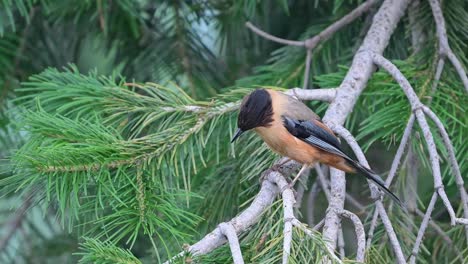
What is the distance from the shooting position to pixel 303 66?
3.39 metres

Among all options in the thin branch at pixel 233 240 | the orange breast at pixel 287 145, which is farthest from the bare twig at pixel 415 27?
the thin branch at pixel 233 240

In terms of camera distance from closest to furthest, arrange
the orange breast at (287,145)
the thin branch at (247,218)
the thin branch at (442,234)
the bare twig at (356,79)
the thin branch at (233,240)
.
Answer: the thin branch at (233,240) < the thin branch at (247,218) < the bare twig at (356,79) < the orange breast at (287,145) < the thin branch at (442,234)

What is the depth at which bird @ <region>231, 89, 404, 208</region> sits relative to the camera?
279 centimetres

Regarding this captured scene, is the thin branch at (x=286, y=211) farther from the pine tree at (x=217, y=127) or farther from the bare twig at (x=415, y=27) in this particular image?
the bare twig at (x=415, y=27)

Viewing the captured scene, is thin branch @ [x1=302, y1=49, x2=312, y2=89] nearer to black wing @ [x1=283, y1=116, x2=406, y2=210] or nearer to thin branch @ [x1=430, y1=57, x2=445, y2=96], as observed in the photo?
black wing @ [x1=283, y1=116, x2=406, y2=210]

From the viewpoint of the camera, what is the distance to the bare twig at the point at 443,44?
9.52 feet

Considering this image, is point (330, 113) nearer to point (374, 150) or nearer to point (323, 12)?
point (323, 12)

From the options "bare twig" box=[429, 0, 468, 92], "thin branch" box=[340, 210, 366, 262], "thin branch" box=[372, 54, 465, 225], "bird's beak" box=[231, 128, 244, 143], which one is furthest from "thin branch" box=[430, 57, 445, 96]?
"thin branch" box=[340, 210, 366, 262]

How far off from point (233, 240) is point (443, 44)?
141 cm

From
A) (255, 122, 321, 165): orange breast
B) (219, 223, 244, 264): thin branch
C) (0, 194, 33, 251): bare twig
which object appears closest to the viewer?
(219, 223, 244, 264): thin branch

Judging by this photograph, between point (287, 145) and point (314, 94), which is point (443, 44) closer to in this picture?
point (314, 94)

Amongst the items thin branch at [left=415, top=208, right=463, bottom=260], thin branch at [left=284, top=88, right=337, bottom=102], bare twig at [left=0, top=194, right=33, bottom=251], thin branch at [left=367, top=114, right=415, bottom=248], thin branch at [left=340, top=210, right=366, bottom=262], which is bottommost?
thin branch at [left=415, top=208, right=463, bottom=260]

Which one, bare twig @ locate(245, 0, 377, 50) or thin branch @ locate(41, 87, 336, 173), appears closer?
thin branch @ locate(41, 87, 336, 173)

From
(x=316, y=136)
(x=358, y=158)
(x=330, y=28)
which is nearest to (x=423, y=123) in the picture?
(x=358, y=158)
